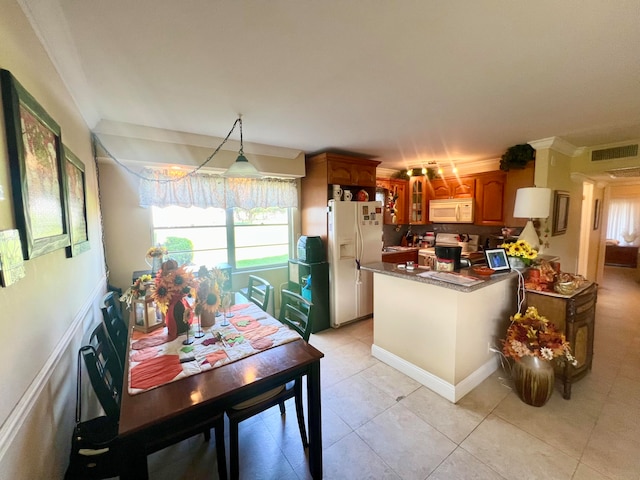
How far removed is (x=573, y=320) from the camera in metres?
2.17

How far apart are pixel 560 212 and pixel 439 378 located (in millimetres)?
2966

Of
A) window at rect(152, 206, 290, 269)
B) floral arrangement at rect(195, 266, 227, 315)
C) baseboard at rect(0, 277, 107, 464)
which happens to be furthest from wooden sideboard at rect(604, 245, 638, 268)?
baseboard at rect(0, 277, 107, 464)

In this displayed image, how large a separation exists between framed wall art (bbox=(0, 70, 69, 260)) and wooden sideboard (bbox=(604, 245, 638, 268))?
10.4 meters

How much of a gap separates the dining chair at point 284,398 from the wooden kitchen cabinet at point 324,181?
161 centimetres

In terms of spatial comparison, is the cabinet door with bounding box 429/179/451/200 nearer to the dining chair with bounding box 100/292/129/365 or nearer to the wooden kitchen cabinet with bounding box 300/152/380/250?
the wooden kitchen cabinet with bounding box 300/152/380/250

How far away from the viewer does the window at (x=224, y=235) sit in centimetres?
322

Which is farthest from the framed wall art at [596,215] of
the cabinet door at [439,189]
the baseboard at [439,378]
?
the baseboard at [439,378]

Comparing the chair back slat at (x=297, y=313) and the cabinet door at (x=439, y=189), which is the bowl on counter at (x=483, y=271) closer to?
the chair back slat at (x=297, y=313)

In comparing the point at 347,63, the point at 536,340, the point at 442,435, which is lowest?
the point at 442,435

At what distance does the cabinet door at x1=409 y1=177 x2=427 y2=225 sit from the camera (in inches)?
196

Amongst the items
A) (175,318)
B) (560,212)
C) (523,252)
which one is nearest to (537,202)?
(523,252)

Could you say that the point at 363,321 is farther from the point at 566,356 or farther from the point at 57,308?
the point at 57,308

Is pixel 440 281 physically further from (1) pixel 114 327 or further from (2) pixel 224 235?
(2) pixel 224 235

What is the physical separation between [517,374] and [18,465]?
2873mm
